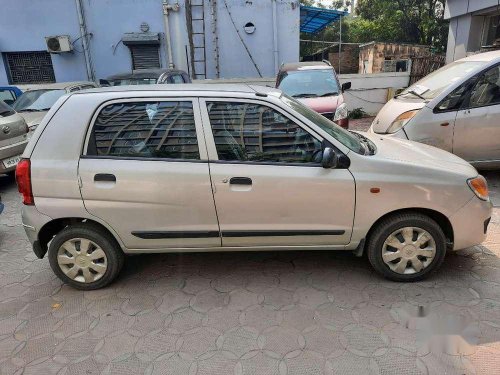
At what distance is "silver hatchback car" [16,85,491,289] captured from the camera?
2832mm

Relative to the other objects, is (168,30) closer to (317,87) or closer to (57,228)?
(317,87)

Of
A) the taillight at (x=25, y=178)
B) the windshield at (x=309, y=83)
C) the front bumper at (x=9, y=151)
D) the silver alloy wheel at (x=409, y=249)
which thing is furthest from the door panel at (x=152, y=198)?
the windshield at (x=309, y=83)

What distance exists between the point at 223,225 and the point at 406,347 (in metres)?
1.51

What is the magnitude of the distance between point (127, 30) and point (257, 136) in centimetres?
1072

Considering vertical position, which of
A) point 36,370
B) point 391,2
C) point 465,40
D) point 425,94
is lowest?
point 36,370

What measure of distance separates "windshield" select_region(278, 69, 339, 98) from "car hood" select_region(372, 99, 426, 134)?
1782 millimetres

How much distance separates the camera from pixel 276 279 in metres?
3.21

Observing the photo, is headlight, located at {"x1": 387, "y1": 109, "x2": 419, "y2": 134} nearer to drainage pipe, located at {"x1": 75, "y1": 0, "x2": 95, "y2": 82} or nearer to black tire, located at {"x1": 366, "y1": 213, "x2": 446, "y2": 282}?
black tire, located at {"x1": 366, "y1": 213, "x2": 446, "y2": 282}

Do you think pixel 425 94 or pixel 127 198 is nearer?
pixel 127 198

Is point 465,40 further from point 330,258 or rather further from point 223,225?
point 223,225

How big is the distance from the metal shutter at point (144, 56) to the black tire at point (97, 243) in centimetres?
1033

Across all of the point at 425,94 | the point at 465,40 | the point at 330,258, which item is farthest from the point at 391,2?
the point at 330,258

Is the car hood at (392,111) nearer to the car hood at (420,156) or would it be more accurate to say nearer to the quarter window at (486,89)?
the quarter window at (486,89)

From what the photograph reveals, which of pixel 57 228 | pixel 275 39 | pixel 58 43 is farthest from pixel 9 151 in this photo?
pixel 275 39
